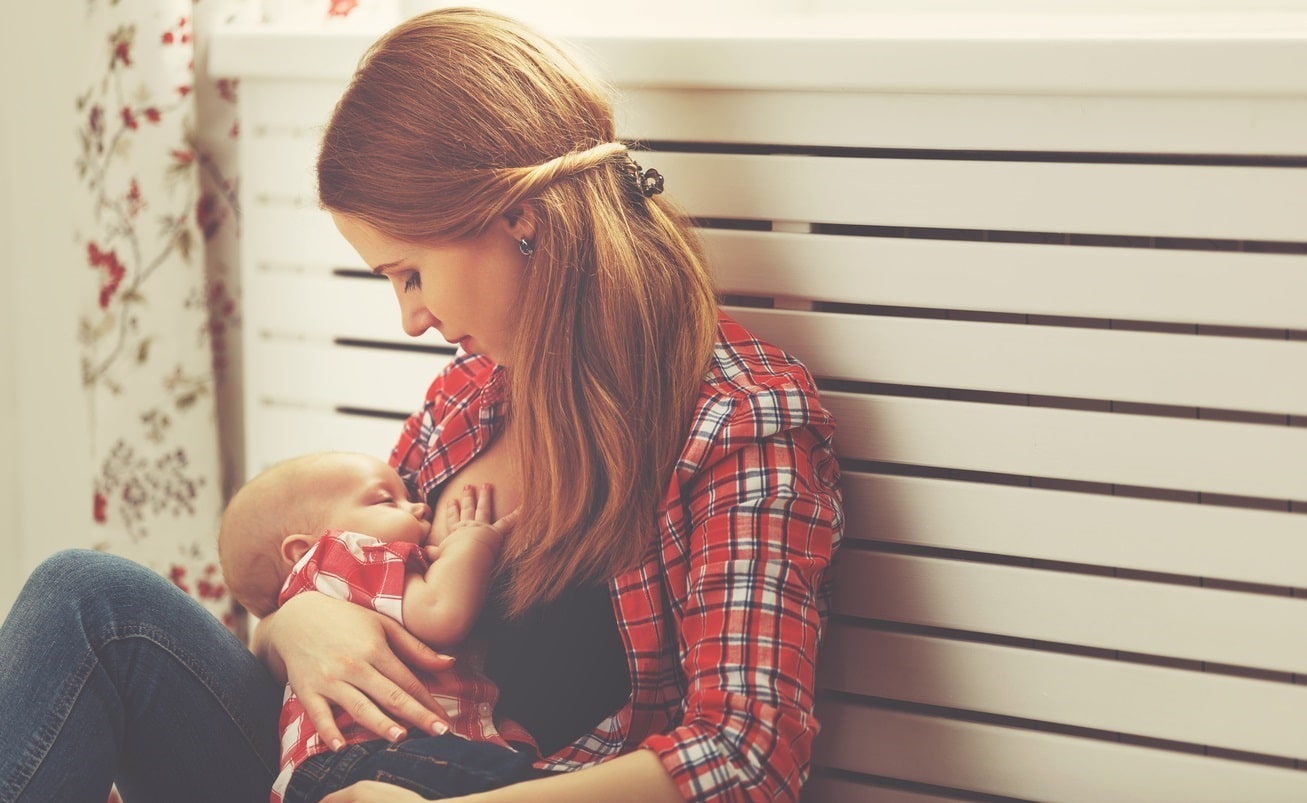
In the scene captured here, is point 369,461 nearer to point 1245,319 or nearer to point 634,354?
point 634,354

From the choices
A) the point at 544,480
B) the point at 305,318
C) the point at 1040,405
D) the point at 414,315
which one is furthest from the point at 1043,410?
the point at 305,318

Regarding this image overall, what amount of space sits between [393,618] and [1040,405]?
2.13 feet

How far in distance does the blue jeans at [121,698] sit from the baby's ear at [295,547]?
0.31 feet

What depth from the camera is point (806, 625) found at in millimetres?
976

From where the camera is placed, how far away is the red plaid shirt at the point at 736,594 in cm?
93

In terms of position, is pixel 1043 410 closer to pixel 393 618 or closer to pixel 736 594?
pixel 736 594

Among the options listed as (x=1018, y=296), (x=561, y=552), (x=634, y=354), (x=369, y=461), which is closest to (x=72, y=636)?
(x=369, y=461)

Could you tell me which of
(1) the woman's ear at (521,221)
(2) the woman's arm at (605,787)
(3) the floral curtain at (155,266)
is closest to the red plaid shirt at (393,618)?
(2) the woman's arm at (605,787)

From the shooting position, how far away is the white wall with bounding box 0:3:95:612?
1.48 m

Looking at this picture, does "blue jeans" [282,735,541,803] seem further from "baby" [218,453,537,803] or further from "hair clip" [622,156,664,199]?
"hair clip" [622,156,664,199]

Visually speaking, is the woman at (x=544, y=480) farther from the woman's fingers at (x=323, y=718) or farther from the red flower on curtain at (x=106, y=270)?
the red flower on curtain at (x=106, y=270)

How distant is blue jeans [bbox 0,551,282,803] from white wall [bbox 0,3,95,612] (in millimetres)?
509

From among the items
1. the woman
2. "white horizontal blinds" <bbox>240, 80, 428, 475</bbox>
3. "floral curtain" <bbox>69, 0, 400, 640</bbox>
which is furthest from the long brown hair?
"floral curtain" <bbox>69, 0, 400, 640</bbox>

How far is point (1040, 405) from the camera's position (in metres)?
1.16
